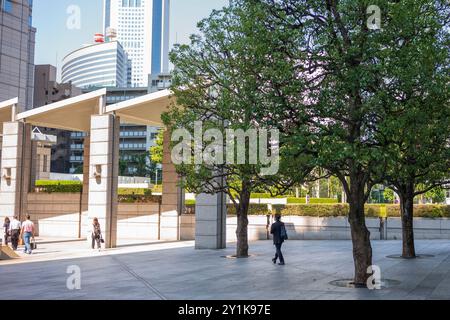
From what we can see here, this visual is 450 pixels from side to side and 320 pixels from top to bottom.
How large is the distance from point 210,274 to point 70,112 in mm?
17422

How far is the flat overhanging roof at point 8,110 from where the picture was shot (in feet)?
103

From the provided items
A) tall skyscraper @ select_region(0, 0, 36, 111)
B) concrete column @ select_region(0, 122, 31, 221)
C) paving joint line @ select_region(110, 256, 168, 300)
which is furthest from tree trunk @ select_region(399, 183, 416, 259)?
tall skyscraper @ select_region(0, 0, 36, 111)

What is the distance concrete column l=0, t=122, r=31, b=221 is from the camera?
100ft

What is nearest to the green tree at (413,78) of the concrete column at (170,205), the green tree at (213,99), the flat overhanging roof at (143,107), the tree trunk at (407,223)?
the green tree at (213,99)

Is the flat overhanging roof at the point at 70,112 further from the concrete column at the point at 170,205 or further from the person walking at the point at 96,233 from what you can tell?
the person walking at the point at 96,233

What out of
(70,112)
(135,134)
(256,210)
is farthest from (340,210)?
(135,134)

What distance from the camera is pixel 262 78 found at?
43.5ft

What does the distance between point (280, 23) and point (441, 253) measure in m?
14.1

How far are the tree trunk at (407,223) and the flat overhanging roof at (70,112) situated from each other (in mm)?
15300

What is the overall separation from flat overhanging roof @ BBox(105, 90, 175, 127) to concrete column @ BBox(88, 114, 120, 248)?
0.80 m

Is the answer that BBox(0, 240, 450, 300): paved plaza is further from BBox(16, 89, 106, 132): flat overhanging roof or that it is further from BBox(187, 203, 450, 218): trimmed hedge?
BBox(16, 89, 106, 132): flat overhanging roof

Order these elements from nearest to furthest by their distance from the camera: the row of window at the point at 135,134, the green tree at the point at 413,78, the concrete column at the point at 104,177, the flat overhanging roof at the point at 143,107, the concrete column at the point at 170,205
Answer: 1. the green tree at the point at 413,78
2. the concrete column at the point at 104,177
3. the flat overhanging roof at the point at 143,107
4. the concrete column at the point at 170,205
5. the row of window at the point at 135,134

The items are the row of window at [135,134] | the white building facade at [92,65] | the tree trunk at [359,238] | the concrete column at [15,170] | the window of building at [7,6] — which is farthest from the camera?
the white building facade at [92,65]

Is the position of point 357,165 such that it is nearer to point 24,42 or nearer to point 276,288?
point 276,288
